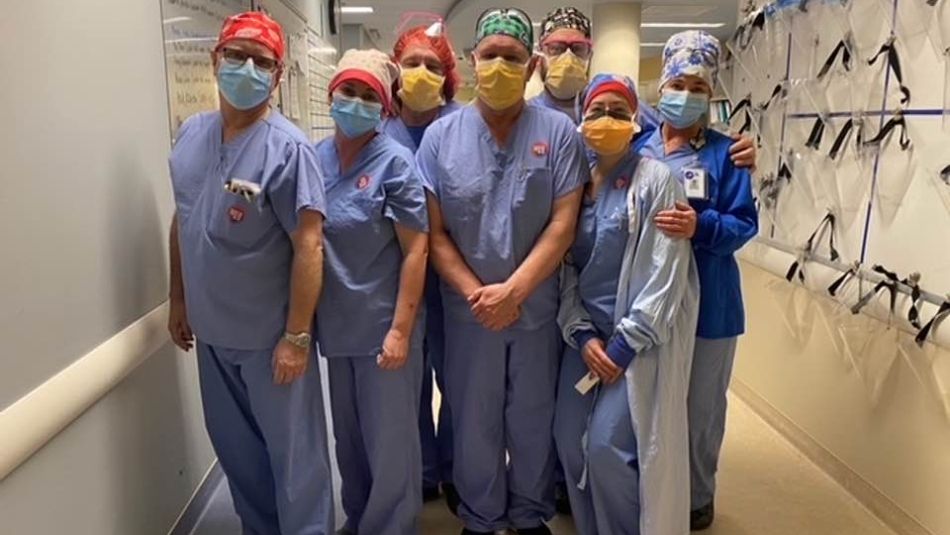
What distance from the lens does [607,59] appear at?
6.57 metres

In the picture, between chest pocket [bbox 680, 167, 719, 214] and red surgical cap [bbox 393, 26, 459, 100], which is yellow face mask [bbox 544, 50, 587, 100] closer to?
red surgical cap [bbox 393, 26, 459, 100]

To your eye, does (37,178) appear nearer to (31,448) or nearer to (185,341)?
(31,448)

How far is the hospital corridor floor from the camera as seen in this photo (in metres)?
Answer: 2.18

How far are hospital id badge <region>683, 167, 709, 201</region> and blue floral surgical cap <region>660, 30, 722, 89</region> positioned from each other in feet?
0.82

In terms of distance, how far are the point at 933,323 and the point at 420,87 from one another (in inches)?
61.8

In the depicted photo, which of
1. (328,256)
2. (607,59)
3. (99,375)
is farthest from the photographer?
(607,59)

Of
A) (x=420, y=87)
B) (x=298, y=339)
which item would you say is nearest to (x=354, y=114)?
(x=420, y=87)

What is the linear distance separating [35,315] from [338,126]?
797 mm

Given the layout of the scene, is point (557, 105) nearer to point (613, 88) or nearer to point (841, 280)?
point (613, 88)

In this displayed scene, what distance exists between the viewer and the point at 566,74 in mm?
2135

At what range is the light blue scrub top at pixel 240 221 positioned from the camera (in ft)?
5.39

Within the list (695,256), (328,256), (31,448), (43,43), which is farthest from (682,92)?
(31,448)

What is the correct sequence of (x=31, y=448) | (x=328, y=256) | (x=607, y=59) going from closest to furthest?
(x=31, y=448) < (x=328, y=256) < (x=607, y=59)

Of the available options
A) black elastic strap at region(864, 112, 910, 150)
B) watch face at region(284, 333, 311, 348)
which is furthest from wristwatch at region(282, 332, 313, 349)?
black elastic strap at region(864, 112, 910, 150)
